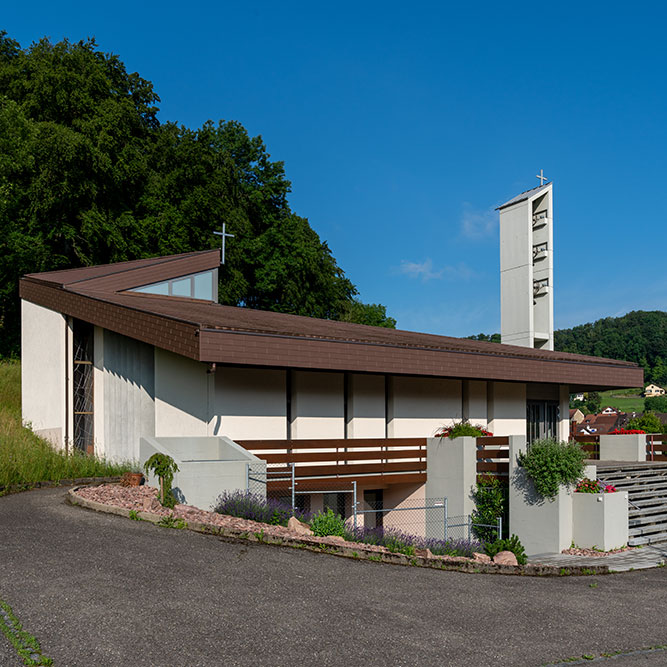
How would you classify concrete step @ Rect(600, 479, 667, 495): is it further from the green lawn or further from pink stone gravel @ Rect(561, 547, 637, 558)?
the green lawn

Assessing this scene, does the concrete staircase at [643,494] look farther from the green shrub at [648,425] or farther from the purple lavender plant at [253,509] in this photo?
the green shrub at [648,425]

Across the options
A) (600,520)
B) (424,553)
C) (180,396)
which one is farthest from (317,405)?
(600,520)

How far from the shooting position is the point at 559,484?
49.9ft

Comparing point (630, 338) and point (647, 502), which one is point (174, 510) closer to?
point (647, 502)

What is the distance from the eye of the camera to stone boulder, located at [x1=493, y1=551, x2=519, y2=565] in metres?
11.8

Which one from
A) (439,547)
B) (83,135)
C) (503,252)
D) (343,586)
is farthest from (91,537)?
(83,135)

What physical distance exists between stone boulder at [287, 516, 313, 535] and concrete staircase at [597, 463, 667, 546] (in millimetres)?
7644

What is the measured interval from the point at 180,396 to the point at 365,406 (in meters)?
4.73

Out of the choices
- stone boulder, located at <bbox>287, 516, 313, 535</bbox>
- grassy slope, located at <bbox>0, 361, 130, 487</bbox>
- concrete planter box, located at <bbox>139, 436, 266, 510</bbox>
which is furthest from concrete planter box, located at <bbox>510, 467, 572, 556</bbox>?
grassy slope, located at <bbox>0, 361, 130, 487</bbox>

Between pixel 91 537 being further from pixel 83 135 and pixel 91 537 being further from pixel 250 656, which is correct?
pixel 83 135

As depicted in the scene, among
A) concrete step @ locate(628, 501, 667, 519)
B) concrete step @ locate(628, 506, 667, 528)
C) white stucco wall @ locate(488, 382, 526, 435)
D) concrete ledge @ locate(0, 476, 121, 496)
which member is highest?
white stucco wall @ locate(488, 382, 526, 435)

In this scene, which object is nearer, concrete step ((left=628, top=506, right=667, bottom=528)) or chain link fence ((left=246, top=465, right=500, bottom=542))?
chain link fence ((left=246, top=465, right=500, bottom=542))

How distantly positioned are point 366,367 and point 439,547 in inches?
201

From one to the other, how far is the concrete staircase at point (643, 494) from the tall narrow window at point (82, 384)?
1344cm
